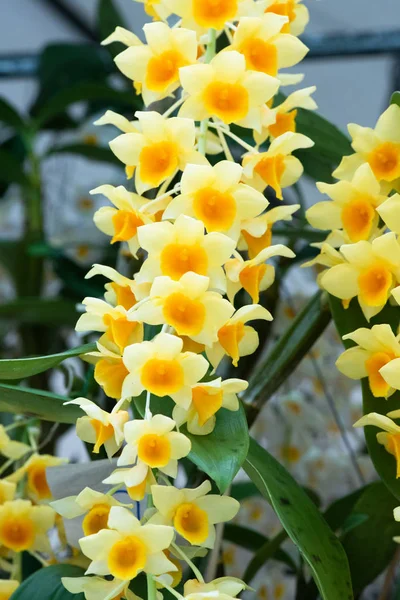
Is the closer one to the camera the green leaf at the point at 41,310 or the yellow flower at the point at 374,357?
the yellow flower at the point at 374,357

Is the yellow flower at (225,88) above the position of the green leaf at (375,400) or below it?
above

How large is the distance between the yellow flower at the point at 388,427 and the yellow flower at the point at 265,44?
0.70 feet

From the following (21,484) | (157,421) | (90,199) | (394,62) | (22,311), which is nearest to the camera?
(157,421)

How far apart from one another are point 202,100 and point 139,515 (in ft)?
0.82

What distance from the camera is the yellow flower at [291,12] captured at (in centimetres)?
48

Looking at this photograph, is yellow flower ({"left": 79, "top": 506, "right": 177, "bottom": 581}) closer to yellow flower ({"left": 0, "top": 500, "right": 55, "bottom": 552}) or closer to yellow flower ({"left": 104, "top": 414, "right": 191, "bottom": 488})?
yellow flower ({"left": 104, "top": 414, "right": 191, "bottom": 488})

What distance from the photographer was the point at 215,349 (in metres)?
0.41

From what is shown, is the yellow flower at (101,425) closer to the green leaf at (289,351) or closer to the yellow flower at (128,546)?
the yellow flower at (128,546)

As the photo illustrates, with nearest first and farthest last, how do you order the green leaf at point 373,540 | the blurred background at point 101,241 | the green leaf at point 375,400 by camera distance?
the green leaf at point 375,400 → the green leaf at point 373,540 → the blurred background at point 101,241

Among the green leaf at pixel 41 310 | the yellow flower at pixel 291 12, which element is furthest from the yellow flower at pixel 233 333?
the green leaf at pixel 41 310

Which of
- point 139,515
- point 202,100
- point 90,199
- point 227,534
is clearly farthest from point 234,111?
point 90,199

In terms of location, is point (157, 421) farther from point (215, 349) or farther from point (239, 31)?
point (239, 31)

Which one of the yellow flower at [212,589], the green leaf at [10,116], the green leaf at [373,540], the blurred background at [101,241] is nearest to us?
the yellow flower at [212,589]

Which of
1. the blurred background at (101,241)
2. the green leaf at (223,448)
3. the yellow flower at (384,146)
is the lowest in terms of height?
the blurred background at (101,241)
